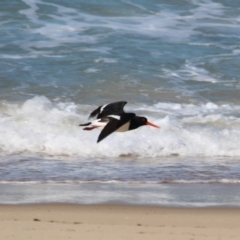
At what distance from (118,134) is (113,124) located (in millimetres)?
1965

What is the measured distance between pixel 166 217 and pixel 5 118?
4.18m

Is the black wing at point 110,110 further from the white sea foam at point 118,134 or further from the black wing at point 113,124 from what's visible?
the white sea foam at point 118,134

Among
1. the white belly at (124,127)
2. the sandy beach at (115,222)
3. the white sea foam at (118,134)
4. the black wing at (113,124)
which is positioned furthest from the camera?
the white sea foam at (118,134)

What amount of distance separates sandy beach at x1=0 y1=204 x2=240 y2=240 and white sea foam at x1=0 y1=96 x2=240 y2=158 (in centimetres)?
254

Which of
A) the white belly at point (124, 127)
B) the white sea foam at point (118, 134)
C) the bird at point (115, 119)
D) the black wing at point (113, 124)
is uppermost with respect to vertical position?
the black wing at point (113, 124)

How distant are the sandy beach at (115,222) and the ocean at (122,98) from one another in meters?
0.32

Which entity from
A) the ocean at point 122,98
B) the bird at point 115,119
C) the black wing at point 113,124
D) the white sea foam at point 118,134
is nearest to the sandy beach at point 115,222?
the ocean at point 122,98

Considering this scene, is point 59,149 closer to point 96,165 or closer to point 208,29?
point 96,165

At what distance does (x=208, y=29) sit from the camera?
13.5m

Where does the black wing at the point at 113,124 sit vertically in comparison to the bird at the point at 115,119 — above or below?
above

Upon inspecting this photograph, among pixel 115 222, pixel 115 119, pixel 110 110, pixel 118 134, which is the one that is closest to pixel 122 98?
pixel 118 134

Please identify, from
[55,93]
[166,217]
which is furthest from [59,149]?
[166,217]

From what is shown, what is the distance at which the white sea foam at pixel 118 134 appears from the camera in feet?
27.3

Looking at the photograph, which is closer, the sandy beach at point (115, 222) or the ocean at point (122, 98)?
the sandy beach at point (115, 222)
